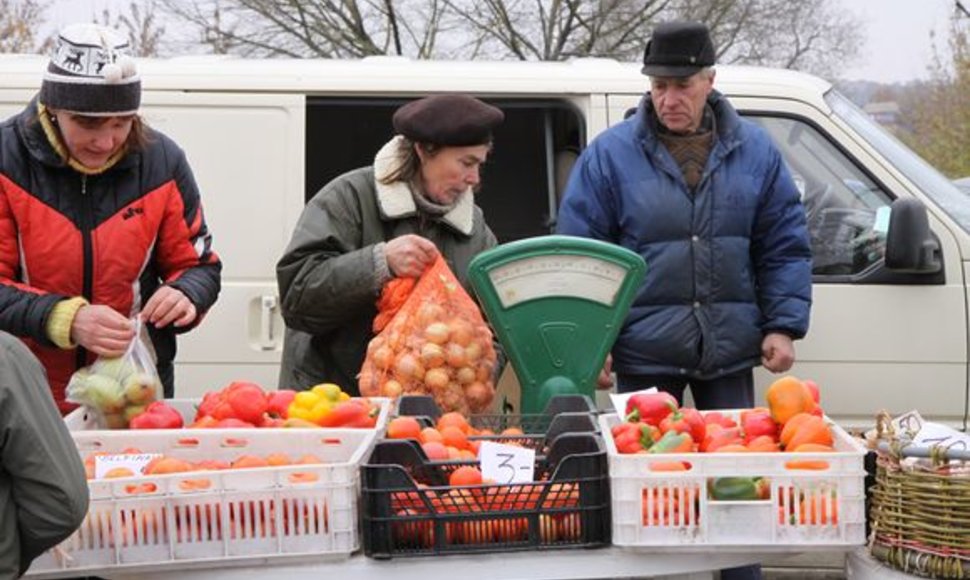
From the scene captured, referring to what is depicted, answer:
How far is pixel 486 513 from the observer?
8.66 feet

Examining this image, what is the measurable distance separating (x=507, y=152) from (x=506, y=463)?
138 inches

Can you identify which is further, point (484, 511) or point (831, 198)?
point (831, 198)

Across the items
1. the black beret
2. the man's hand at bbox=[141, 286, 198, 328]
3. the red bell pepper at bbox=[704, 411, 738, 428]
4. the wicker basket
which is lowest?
the wicker basket

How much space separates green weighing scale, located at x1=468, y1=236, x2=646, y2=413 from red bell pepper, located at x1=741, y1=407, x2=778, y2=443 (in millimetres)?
649

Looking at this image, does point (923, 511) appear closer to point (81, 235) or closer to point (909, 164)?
point (81, 235)

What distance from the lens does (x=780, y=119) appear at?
17.1 feet

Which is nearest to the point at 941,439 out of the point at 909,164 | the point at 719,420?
the point at 719,420

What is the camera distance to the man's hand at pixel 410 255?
368cm

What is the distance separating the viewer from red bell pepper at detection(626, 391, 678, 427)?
3.04 m

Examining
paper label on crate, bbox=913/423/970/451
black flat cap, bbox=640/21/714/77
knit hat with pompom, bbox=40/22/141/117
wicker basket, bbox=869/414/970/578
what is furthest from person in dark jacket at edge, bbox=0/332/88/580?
black flat cap, bbox=640/21/714/77

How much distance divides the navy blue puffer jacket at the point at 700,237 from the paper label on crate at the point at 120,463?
1.77 meters

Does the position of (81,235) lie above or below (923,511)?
above

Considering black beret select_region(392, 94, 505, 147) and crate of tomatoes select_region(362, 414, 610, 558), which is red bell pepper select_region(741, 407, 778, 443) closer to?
crate of tomatoes select_region(362, 414, 610, 558)

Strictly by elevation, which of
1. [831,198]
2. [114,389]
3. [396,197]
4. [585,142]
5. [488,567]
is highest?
[585,142]
